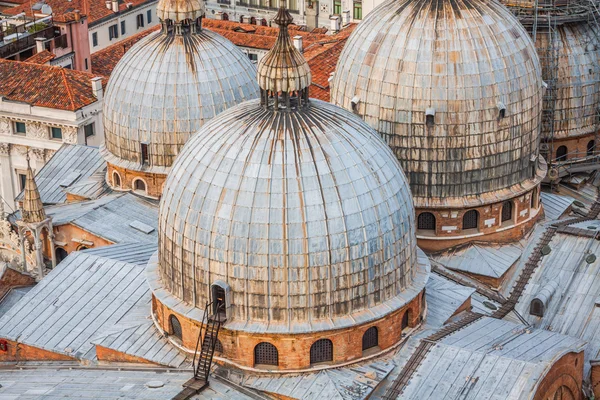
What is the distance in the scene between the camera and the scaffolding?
67.1 meters

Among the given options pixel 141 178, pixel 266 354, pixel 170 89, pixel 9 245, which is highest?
pixel 170 89

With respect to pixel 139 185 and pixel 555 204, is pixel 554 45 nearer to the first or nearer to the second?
pixel 555 204

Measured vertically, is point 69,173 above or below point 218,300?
below

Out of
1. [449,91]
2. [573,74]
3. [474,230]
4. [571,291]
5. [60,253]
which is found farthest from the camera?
[60,253]

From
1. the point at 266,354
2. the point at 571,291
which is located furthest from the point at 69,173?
the point at 571,291

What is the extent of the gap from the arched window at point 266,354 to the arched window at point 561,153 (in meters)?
25.6

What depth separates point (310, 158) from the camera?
1961 inches

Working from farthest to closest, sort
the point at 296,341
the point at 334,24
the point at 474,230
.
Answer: the point at 334,24, the point at 474,230, the point at 296,341

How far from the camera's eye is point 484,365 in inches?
2020

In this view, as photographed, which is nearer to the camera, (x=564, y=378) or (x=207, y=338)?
(x=207, y=338)

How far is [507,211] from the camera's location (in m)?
62.6

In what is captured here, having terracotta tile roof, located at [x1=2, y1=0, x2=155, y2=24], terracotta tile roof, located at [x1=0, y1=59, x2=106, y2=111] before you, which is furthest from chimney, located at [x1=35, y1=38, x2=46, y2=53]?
terracotta tile roof, located at [x1=0, y1=59, x2=106, y2=111]

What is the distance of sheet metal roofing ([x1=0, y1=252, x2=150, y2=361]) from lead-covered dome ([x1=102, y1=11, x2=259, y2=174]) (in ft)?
29.8

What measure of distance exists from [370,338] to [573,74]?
22980 mm
